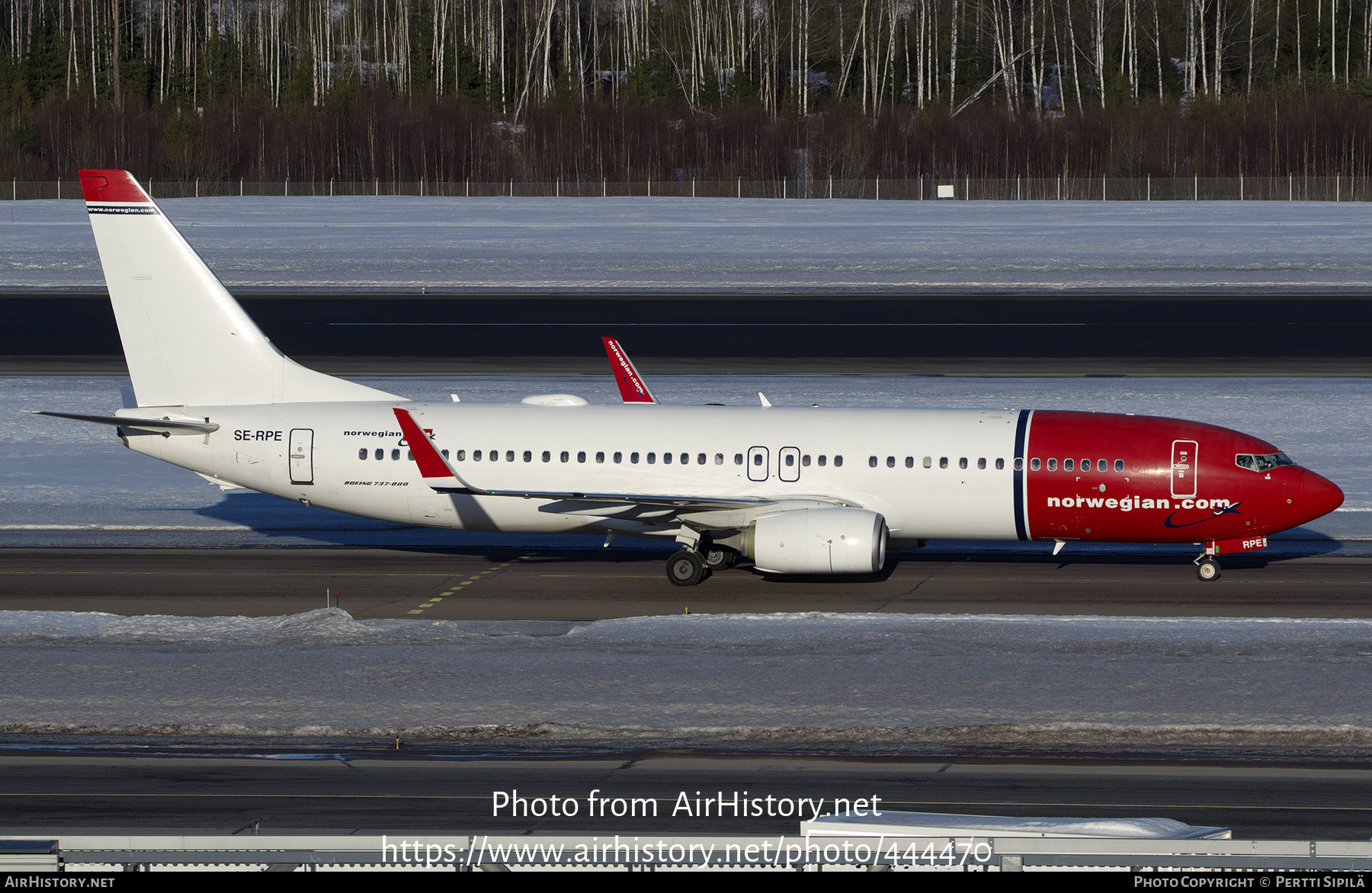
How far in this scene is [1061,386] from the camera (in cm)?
5119

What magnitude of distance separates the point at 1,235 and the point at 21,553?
79086 mm

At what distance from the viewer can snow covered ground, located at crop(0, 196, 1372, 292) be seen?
84.9 meters

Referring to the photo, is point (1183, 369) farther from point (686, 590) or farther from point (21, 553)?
point (21, 553)

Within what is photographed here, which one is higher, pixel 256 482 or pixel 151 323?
pixel 151 323

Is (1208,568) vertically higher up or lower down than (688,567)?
lower down

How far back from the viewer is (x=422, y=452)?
31.4 meters

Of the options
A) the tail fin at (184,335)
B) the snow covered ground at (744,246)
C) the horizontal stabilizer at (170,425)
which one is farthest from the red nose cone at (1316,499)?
the snow covered ground at (744,246)

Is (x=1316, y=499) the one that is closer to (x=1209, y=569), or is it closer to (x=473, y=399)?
(x=1209, y=569)

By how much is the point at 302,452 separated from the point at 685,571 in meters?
8.88

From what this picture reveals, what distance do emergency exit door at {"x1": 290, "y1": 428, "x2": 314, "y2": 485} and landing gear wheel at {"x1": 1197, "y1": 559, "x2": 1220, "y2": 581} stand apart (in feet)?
63.9

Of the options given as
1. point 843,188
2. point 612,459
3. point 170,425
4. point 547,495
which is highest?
point 843,188

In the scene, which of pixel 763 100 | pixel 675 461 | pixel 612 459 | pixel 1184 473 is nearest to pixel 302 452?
pixel 612 459

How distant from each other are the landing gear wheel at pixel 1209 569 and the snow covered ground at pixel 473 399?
3.91m
